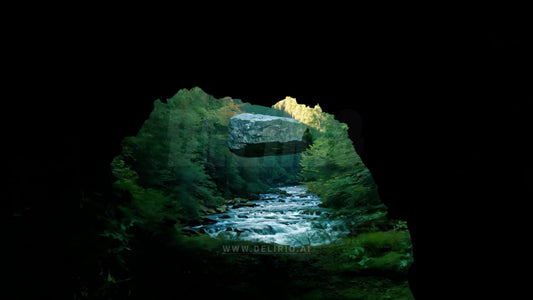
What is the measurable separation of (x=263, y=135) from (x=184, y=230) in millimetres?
12087

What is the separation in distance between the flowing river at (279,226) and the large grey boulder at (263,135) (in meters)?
5.89

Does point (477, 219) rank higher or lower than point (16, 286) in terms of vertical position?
higher

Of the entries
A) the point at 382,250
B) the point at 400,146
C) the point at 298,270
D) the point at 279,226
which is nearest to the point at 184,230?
the point at 279,226

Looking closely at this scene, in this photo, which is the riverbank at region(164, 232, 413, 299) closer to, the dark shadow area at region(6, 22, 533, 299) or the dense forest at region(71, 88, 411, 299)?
the dense forest at region(71, 88, 411, 299)

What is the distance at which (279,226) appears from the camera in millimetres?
12477

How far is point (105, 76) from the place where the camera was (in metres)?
3.69

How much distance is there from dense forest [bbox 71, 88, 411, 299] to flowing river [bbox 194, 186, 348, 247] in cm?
66

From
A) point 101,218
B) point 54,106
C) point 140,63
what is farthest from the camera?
point 101,218

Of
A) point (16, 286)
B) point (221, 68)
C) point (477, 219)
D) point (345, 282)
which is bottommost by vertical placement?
point (345, 282)

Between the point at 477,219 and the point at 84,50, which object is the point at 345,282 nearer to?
the point at 477,219

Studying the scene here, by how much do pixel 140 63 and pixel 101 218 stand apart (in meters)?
2.57

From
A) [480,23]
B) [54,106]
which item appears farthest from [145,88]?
[480,23]

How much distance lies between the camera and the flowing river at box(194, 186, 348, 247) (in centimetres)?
983

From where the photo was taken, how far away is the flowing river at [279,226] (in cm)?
983
